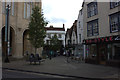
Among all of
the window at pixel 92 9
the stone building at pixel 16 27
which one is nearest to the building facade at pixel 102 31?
the window at pixel 92 9

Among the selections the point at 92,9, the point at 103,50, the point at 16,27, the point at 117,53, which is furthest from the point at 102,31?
the point at 16,27

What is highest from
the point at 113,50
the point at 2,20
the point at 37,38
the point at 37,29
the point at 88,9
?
the point at 88,9

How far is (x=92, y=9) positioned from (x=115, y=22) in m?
4.88

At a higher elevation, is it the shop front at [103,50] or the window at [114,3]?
the window at [114,3]

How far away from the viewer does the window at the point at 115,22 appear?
53.2 ft

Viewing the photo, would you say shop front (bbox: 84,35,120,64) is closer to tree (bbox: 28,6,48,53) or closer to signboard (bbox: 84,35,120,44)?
signboard (bbox: 84,35,120,44)

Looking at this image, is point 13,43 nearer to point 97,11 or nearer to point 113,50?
point 97,11

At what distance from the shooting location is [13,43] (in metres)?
25.0

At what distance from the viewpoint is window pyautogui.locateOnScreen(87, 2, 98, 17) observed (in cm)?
1988

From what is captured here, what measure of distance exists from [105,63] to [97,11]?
6777 mm

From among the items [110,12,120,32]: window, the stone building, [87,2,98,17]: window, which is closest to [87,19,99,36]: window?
[87,2,98,17]: window

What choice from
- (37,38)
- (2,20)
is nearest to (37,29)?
(37,38)

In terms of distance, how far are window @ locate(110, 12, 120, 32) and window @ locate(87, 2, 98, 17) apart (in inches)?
119

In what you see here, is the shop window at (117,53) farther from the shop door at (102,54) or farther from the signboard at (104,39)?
the shop door at (102,54)
